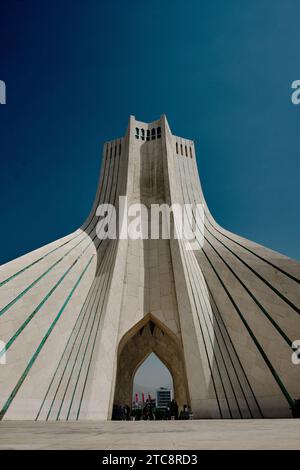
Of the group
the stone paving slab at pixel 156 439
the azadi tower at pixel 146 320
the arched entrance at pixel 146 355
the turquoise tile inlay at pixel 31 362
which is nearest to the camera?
the stone paving slab at pixel 156 439

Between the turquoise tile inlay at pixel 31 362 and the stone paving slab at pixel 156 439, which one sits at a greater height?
the turquoise tile inlay at pixel 31 362

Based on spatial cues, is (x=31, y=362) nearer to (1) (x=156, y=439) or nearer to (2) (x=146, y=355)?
(1) (x=156, y=439)

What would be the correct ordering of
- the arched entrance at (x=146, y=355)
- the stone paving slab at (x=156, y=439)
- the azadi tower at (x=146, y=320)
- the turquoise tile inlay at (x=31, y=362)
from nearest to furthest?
the stone paving slab at (x=156, y=439), the turquoise tile inlay at (x=31, y=362), the azadi tower at (x=146, y=320), the arched entrance at (x=146, y=355)

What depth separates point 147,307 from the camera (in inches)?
323

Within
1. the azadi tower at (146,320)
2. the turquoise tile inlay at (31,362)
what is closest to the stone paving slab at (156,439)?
the turquoise tile inlay at (31,362)

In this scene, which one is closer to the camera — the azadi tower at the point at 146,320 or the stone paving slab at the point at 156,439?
the stone paving slab at the point at 156,439

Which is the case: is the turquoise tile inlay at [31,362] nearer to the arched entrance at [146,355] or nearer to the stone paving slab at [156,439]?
the stone paving slab at [156,439]

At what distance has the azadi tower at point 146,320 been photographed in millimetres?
5414

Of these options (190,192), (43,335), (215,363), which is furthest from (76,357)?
(190,192)

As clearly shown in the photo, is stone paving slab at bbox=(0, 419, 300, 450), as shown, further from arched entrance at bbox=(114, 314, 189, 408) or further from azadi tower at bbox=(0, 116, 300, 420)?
arched entrance at bbox=(114, 314, 189, 408)

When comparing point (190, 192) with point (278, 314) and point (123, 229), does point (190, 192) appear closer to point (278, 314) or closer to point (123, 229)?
point (123, 229)

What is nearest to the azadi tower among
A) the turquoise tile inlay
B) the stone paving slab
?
the turquoise tile inlay

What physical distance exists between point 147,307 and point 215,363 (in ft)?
9.08

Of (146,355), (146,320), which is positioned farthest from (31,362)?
(146,355)
